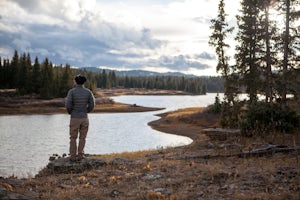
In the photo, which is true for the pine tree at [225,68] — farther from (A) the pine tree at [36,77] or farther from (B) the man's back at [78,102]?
(A) the pine tree at [36,77]

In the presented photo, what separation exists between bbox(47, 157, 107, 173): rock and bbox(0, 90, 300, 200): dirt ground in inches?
9.3

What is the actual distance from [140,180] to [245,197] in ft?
12.5

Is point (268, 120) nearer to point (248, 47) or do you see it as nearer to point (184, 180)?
point (184, 180)

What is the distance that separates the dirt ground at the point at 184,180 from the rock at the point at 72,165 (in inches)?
9.3

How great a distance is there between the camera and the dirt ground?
8984mm

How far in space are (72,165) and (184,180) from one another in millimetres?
4899

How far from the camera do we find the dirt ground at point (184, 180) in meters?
8.98

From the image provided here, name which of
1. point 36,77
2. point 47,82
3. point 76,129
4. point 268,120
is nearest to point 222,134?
point 268,120

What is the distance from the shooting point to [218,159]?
14117mm

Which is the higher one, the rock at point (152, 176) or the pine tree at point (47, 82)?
the pine tree at point (47, 82)

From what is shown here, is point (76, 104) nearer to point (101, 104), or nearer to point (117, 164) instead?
point (117, 164)

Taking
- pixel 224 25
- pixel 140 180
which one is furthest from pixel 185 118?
pixel 140 180

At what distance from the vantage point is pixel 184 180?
10.5 metres

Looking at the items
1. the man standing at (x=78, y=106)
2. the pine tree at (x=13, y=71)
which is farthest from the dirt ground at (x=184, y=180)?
the pine tree at (x=13, y=71)
